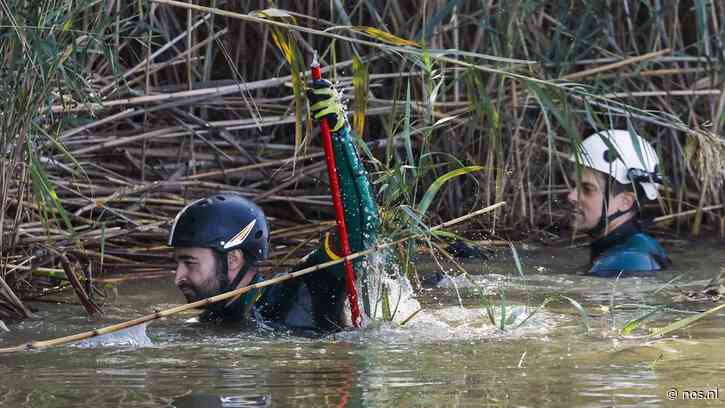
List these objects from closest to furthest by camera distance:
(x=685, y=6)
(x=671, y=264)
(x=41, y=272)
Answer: (x=41, y=272) → (x=671, y=264) → (x=685, y=6)

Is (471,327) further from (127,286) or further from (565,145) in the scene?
(565,145)

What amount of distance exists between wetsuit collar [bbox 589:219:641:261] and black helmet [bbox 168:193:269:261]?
2258mm

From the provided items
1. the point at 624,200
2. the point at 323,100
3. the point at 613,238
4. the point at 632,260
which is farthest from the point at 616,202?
the point at 323,100

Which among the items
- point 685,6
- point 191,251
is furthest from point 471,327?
point 685,6

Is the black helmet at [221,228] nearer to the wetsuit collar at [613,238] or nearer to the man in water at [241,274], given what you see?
the man in water at [241,274]

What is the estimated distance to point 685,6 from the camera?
7637 mm

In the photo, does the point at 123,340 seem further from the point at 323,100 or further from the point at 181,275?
the point at 323,100

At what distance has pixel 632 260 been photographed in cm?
638

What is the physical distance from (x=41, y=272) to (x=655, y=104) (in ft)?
11.4

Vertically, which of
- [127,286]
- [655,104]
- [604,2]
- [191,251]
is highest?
[604,2]

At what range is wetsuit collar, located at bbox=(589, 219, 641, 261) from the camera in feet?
21.3

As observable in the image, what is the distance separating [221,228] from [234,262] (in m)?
0.15

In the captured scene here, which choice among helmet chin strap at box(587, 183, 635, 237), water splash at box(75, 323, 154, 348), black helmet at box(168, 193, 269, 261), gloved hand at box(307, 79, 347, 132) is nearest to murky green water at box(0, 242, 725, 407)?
water splash at box(75, 323, 154, 348)

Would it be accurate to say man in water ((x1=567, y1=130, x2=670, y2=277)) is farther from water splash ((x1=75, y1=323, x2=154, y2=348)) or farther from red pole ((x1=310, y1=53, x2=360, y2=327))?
water splash ((x1=75, y1=323, x2=154, y2=348))
